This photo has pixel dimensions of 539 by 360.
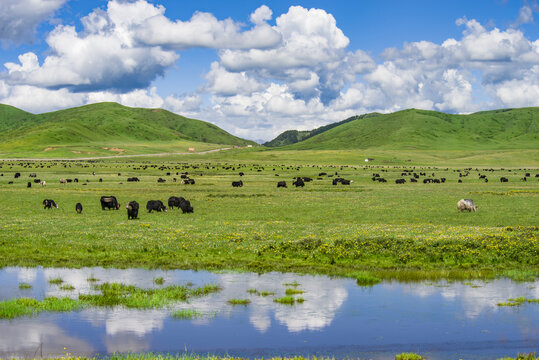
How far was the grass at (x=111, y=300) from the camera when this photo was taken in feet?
54.9

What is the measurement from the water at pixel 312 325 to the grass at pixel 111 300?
565 mm

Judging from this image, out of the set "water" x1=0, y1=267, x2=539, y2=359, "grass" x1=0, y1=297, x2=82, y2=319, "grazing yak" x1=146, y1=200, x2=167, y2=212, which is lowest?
"water" x1=0, y1=267, x2=539, y2=359

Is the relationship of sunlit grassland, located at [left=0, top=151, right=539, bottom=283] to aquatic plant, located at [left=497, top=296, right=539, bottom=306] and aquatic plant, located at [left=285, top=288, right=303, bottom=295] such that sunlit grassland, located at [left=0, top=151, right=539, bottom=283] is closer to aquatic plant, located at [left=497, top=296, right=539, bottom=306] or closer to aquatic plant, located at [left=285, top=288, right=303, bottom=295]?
aquatic plant, located at [left=285, top=288, right=303, bottom=295]

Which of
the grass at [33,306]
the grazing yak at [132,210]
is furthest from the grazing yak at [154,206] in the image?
the grass at [33,306]

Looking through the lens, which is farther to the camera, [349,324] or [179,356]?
[349,324]

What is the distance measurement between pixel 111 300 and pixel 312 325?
704cm

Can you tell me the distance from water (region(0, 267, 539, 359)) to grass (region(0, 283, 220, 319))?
22.3 inches

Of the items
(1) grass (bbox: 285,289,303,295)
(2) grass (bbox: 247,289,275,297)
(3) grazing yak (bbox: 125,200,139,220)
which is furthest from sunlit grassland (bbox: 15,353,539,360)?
(3) grazing yak (bbox: 125,200,139,220)

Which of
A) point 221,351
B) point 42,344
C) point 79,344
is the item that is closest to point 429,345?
point 221,351

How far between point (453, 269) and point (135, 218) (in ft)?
83.3

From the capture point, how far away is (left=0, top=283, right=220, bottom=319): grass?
54.9ft

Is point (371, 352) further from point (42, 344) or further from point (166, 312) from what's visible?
point (42, 344)

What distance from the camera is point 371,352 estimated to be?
13.4 m

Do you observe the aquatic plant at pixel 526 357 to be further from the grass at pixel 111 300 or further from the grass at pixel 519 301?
the grass at pixel 111 300
